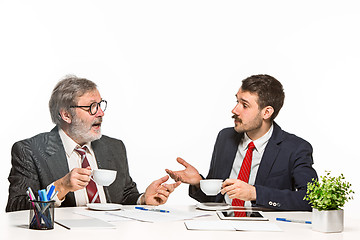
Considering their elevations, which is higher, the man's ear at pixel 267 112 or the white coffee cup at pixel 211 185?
the man's ear at pixel 267 112

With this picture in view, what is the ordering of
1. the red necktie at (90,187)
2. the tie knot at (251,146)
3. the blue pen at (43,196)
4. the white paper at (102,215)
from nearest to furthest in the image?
the blue pen at (43,196) → the white paper at (102,215) → the red necktie at (90,187) → the tie knot at (251,146)

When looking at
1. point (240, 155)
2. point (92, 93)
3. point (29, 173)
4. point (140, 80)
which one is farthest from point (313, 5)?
point (29, 173)

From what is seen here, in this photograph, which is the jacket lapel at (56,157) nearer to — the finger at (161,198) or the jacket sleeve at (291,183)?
the finger at (161,198)

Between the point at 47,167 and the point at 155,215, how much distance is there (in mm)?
997

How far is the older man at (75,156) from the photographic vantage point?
2.81m

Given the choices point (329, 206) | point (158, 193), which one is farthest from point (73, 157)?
point (329, 206)

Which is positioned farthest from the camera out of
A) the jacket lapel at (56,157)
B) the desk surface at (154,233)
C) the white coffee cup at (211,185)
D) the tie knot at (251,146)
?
the tie knot at (251,146)

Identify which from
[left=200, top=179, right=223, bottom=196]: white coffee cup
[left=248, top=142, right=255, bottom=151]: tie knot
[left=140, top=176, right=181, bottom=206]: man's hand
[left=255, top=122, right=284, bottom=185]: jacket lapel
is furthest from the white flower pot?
[left=248, top=142, right=255, bottom=151]: tie knot

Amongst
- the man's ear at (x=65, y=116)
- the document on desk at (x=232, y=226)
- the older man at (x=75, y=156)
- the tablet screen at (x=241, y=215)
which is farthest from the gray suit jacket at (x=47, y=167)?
the document on desk at (x=232, y=226)

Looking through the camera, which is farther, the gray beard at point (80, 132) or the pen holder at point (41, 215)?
the gray beard at point (80, 132)

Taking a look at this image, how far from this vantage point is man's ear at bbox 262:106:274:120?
335cm

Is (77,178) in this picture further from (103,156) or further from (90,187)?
(103,156)

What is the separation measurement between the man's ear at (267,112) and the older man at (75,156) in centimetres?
88

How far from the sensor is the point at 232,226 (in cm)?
190
